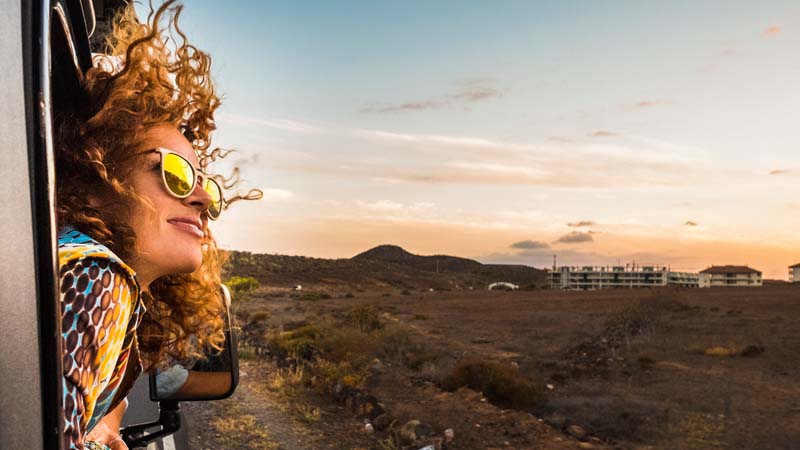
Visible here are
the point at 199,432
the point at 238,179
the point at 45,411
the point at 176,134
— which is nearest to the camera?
the point at 45,411

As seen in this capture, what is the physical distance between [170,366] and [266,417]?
694 cm

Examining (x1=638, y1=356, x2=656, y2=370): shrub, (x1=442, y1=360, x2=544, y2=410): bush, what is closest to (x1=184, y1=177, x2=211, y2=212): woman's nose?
(x1=442, y1=360, x2=544, y2=410): bush

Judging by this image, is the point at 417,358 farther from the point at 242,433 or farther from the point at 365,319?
the point at 242,433

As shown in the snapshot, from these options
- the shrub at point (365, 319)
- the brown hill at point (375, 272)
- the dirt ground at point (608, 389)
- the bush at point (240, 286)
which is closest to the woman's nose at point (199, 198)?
the dirt ground at point (608, 389)

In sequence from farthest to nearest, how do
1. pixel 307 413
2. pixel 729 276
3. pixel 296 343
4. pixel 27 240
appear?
1. pixel 729 276
2. pixel 296 343
3. pixel 307 413
4. pixel 27 240

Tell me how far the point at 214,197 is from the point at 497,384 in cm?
1027

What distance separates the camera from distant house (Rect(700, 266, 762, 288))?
87.4 meters

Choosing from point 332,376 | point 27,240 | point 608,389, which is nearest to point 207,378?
point 27,240

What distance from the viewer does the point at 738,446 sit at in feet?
32.5

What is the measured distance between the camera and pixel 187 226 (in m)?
1.49

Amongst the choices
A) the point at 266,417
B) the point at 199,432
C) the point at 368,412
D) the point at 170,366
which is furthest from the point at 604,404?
the point at 170,366

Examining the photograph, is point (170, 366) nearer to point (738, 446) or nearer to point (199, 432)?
point (199, 432)

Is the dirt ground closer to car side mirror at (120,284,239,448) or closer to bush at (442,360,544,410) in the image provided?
bush at (442,360,544,410)

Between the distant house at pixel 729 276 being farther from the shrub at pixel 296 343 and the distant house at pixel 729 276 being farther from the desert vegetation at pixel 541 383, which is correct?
the shrub at pixel 296 343
